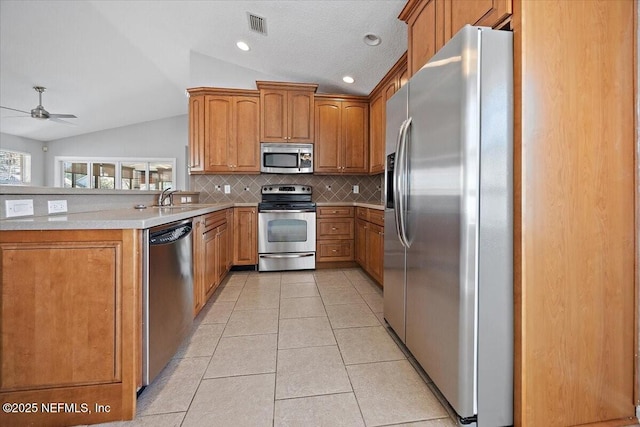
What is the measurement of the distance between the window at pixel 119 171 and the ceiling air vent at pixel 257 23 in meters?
5.06

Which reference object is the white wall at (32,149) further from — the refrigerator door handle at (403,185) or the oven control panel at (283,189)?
the refrigerator door handle at (403,185)

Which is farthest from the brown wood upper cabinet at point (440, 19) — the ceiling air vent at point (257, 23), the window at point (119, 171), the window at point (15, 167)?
the window at point (15, 167)

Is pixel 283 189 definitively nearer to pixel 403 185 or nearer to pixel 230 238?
pixel 230 238

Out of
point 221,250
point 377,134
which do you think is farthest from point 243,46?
point 221,250

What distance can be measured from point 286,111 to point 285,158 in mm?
653

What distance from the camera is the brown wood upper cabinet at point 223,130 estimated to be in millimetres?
3857

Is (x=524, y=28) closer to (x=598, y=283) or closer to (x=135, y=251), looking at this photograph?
(x=598, y=283)

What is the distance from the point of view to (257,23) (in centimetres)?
315

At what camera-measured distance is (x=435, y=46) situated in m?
1.74

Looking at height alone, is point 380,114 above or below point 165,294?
above

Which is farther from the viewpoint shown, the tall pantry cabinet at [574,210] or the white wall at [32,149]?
the white wall at [32,149]

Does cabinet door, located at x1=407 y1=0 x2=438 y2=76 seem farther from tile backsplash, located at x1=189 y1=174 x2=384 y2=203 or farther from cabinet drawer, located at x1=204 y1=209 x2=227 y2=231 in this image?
tile backsplash, located at x1=189 y1=174 x2=384 y2=203

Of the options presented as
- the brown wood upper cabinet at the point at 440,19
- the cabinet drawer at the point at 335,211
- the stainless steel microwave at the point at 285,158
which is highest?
the brown wood upper cabinet at the point at 440,19

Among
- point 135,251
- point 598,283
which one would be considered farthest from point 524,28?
point 135,251
